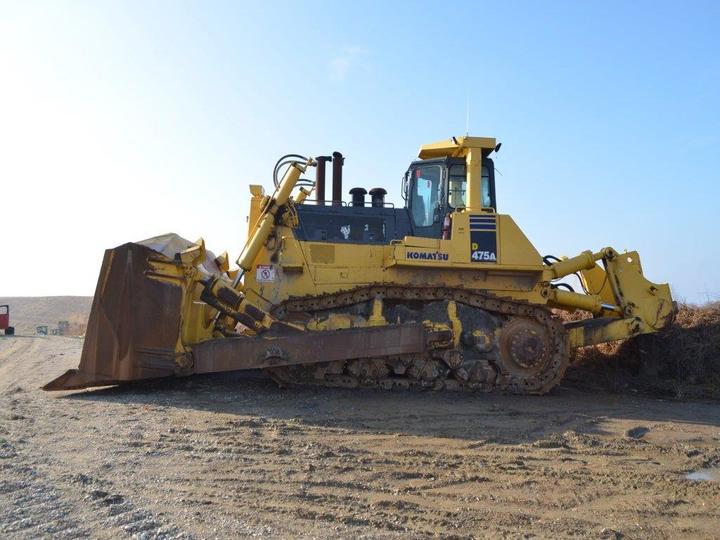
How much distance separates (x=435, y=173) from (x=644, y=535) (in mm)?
6917

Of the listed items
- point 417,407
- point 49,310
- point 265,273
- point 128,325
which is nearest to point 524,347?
point 417,407

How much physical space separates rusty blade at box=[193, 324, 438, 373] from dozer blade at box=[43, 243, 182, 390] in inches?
19.8

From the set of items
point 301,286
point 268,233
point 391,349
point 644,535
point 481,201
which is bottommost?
point 644,535

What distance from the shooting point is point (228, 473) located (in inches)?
183

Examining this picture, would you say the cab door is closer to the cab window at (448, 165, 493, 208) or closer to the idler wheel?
the cab window at (448, 165, 493, 208)

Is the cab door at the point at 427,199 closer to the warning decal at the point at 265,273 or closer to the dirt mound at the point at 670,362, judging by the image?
the warning decal at the point at 265,273

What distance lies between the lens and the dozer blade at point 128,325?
786 cm

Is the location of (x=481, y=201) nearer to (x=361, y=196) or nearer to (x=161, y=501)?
(x=361, y=196)

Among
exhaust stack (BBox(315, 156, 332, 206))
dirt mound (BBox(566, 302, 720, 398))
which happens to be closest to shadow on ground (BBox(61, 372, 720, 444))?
dirt mound (BBox(566, 302, 720, 398))

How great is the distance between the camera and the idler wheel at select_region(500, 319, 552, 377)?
8.67 m

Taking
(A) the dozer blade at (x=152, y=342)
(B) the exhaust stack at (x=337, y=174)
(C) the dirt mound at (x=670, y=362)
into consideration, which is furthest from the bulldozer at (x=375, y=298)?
(C) the dirt mound at (x=670, y=362)

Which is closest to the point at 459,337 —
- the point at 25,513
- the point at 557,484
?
the point at 557,484

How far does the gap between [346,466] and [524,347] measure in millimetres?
4502

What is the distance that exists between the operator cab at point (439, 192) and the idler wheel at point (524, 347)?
1912 millimetres
